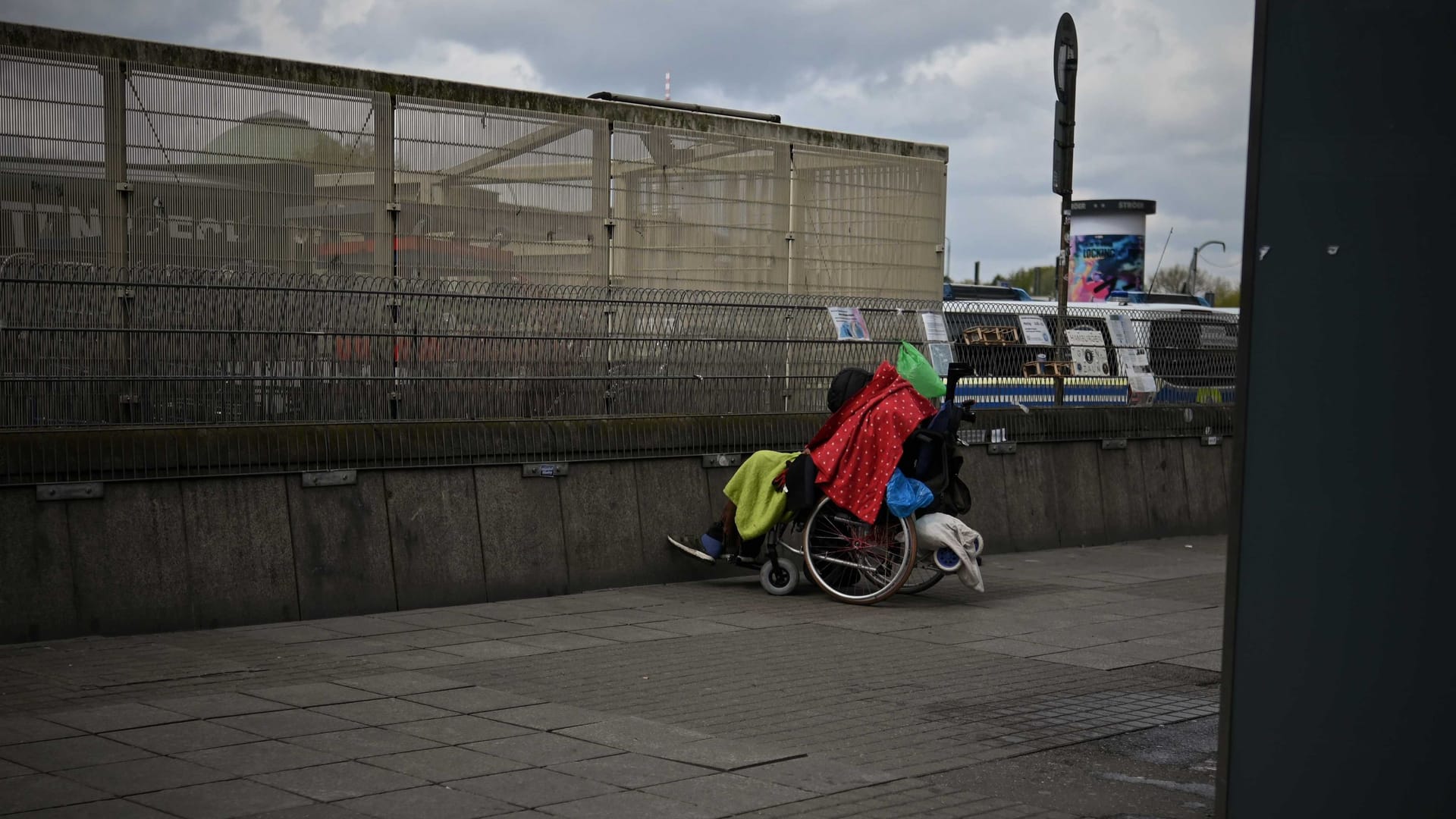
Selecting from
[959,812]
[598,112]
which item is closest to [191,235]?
[598,112]

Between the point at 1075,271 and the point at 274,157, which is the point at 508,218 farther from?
the point at 1075,271

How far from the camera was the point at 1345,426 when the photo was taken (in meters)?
4.34

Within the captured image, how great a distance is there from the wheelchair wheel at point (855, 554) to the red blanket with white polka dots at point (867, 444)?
14 cm

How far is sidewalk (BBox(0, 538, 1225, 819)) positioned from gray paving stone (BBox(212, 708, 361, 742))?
0.02m

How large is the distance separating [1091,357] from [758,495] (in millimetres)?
5353

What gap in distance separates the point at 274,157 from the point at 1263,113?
905 centimetres

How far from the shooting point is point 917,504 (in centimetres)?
985

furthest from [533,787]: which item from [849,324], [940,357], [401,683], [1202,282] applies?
[1202,282]

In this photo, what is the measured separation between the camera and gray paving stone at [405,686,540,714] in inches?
267

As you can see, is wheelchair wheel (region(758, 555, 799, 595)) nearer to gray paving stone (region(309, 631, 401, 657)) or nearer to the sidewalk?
the sidewalk

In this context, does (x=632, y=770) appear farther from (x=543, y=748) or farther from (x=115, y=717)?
(x=115, y=717)

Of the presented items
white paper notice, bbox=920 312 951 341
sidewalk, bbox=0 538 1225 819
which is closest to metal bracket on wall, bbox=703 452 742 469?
sidewalk, bbox=0 538 1225 819

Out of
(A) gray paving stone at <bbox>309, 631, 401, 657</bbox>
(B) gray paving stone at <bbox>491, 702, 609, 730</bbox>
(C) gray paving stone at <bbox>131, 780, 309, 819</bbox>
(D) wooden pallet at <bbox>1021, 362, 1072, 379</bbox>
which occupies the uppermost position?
(D) wooden pallet at <bbox>1021, 362, 1072, 379</bbox>

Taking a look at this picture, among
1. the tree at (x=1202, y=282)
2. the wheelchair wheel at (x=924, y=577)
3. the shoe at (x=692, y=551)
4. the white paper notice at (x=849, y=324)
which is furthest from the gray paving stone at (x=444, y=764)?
the tree at (x=1202, y=282)
